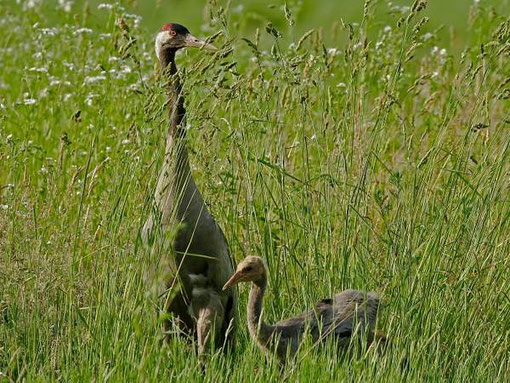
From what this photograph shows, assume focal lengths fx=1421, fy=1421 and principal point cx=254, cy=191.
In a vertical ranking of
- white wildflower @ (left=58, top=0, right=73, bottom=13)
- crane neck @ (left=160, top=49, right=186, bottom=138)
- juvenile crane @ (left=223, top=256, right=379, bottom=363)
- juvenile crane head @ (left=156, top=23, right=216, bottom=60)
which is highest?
white wildflower @ (left=58, top=0, right=73, bottom=13)

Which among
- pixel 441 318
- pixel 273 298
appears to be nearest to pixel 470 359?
pixel 441 318

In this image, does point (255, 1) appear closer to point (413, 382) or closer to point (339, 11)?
point (339, 11)

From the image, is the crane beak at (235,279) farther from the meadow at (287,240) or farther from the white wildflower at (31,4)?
the white wildflower at (31,4)

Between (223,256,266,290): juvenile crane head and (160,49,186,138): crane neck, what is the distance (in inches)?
27.0

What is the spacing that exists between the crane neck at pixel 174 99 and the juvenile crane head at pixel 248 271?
2.25ft

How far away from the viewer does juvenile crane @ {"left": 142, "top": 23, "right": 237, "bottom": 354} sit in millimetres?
7074

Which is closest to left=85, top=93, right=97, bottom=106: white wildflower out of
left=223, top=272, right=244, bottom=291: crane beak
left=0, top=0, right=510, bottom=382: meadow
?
left=0, top=0, right=510, bottom=382: meadow

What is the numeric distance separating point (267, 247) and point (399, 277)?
0.94 m

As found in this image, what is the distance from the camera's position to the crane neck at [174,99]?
247 inches

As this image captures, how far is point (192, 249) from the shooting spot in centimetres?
726

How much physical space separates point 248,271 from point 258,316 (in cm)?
25

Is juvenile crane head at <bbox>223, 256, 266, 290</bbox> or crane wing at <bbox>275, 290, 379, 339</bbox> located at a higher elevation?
juvenile crane head at <bbox>223, 256, 266, 290</bbox>

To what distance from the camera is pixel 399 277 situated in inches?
263

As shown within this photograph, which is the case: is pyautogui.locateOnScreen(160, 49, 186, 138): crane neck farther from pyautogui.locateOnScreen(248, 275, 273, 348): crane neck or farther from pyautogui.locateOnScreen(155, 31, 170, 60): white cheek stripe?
pyautogui.locateOnScreen(248, 275, 273, 348): crane neck
